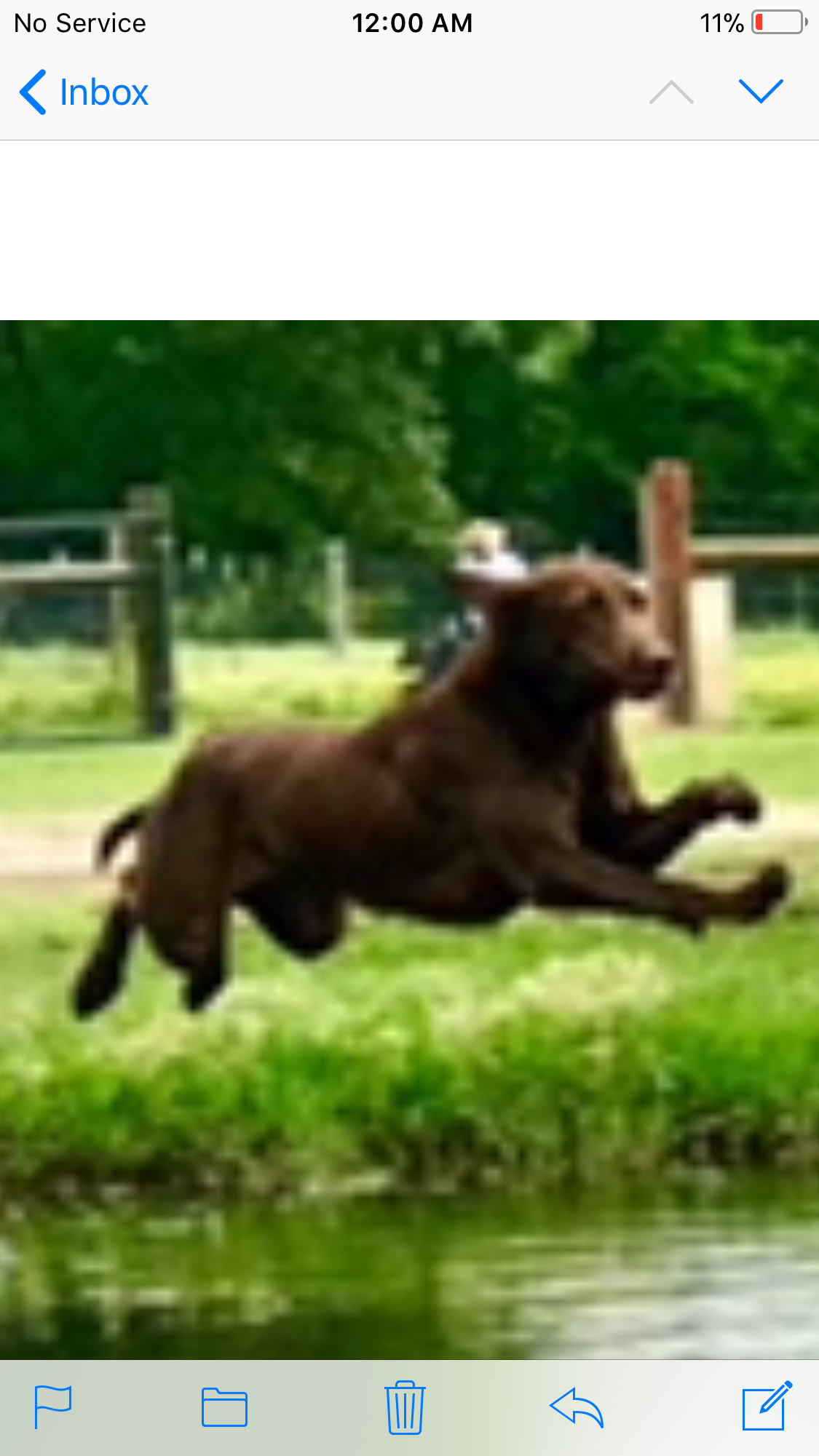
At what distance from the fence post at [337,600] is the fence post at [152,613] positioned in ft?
→ 46.9

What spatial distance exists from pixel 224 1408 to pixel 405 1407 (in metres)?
0.51

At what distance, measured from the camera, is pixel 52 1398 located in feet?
50.4

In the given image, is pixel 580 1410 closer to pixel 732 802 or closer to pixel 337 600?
pixel 732 802

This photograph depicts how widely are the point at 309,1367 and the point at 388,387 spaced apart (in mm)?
40103

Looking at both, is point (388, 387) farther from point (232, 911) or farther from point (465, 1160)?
point (232, 911)

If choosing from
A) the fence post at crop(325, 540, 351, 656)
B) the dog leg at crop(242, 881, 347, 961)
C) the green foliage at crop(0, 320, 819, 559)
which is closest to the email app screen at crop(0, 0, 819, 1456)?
the dog leg at crop(242, 881, 347, 961)

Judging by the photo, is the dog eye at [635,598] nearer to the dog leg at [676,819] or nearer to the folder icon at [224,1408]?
the dog leg at [676,819]

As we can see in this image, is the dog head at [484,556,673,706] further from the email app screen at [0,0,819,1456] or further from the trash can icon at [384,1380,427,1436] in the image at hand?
the trash can icon at [384,1380,427,1436]

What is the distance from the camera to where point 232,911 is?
48.9ft

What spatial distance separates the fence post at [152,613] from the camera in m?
22.8
